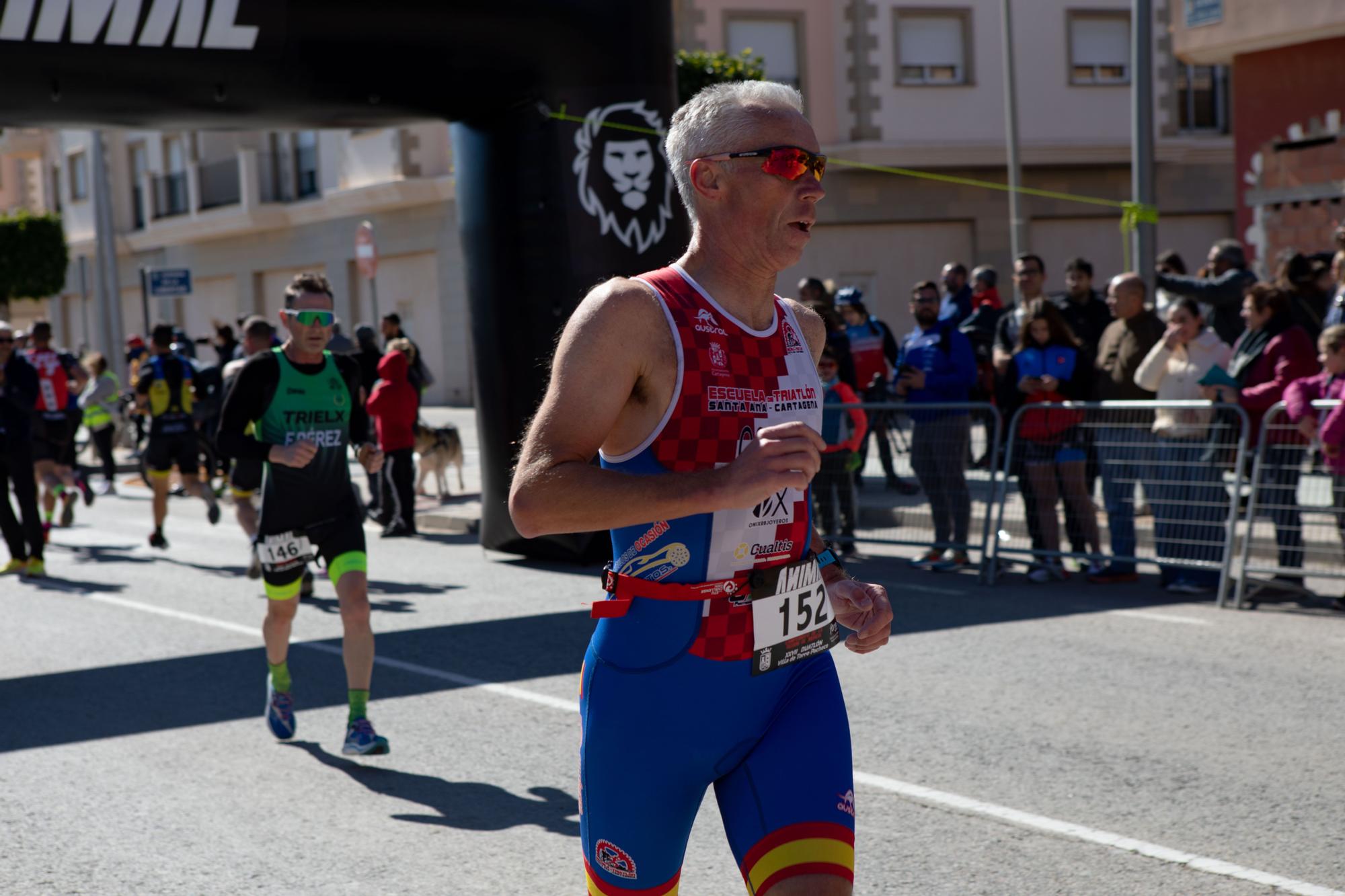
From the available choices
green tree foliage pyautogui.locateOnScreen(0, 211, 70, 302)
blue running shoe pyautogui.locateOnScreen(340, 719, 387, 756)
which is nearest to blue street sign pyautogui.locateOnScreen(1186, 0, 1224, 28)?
blue running shoe pyautogui.locateOnScreen(340, 719, 387, 756)

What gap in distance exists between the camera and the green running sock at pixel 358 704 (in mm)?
6133

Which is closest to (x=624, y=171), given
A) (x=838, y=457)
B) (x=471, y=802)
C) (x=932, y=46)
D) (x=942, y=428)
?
(x=838, y=457)

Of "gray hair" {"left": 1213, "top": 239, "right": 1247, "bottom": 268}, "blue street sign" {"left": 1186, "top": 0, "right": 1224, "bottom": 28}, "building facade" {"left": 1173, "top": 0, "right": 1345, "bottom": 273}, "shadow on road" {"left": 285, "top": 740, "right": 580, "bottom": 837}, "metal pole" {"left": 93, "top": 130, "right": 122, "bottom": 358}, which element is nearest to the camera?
"shadow on road" {"left": 285, "top": 740, "right": 580, "bottom": 837}

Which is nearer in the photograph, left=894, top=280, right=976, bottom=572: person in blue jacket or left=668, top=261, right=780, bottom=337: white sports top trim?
left=668, top=261, right=780, bottom=337: white sports top trim

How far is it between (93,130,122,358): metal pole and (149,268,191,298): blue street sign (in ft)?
10.6

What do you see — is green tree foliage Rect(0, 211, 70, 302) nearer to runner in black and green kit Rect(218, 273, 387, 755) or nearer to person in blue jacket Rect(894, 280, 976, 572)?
person in blue jacket Rect(894, 280, 976, 572)

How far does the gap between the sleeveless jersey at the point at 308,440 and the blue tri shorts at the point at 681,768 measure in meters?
3.86

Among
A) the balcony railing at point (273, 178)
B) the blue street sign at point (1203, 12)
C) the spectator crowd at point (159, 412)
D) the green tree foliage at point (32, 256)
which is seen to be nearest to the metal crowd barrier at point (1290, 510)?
the spectator crowd at point (159, 412)

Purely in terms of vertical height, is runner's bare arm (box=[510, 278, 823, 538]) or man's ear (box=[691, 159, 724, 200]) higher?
man's ear (box=[691, 159, 724, 200])

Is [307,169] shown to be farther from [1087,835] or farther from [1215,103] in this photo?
[1087,835]

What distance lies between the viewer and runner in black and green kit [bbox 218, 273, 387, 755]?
6.23m

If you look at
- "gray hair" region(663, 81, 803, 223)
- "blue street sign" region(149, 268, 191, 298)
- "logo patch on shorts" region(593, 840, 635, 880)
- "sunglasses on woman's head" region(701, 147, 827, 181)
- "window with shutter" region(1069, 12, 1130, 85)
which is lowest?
"logo patch on shorts" region(593, 840, 635, 880)

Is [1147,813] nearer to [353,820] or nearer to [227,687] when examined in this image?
[353,820]

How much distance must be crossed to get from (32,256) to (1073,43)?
3214cm
